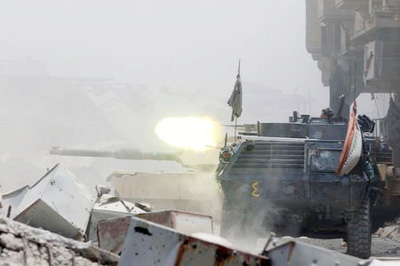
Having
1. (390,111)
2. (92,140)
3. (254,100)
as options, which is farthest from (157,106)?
(390,111)

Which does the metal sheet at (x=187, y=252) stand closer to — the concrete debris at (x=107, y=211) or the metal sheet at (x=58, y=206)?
the metal sheet at (x=58, y=206)

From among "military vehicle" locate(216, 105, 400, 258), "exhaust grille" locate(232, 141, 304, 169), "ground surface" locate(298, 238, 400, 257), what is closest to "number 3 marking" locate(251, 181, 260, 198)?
"military vehicle" locate(216, 105, 400, 258)

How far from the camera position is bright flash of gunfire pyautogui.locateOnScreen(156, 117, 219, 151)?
59.8 ft

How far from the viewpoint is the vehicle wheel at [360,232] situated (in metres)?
9.23

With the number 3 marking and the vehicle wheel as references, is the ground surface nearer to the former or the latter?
the vehicle wheel

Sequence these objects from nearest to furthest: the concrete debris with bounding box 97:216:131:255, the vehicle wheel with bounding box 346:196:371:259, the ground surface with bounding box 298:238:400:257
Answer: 1. the concrete debris with bounding box 97:216:131:255
2. the vehicle wheel with bounding box 346:196:371:259
3. the ground surface with bounding box 298:238:400:257

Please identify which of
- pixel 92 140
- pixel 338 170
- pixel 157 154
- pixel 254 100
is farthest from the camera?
pixel 254 100

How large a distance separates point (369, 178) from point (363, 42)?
23.5 meters

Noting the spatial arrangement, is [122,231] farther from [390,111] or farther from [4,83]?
[4,83]

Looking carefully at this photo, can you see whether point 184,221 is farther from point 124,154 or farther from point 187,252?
point 124,154

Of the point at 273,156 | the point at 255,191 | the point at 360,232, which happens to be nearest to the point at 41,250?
the point at 255,191

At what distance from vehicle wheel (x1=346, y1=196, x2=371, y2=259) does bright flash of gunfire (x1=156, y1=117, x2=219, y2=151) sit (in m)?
8.50

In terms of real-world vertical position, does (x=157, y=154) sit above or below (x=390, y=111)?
below

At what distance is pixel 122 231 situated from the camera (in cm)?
704
